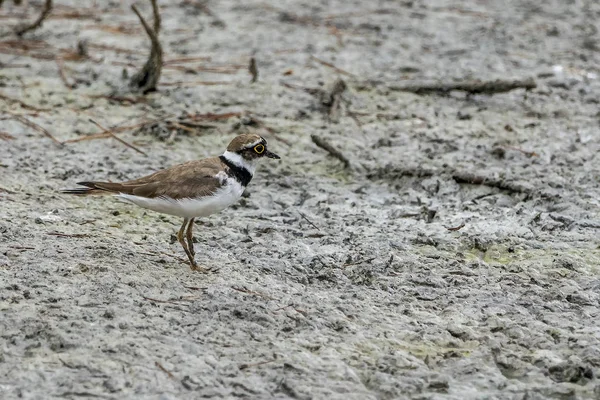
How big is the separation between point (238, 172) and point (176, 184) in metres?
0.44

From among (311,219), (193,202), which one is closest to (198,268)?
(193,202)

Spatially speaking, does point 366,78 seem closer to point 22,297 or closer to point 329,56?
point 329,56

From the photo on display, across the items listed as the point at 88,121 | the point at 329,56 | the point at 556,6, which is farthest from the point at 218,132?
the point at 556,6

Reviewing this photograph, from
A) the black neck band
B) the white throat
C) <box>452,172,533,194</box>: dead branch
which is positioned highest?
the white throat

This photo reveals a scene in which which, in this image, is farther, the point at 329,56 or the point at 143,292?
the point at 329,56

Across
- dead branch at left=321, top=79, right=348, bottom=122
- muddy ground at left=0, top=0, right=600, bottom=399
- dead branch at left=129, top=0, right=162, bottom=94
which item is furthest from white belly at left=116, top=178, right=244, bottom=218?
dead branch at left=129, top=0, right=162, bottom=94

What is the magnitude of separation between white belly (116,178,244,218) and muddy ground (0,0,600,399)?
1.12ft

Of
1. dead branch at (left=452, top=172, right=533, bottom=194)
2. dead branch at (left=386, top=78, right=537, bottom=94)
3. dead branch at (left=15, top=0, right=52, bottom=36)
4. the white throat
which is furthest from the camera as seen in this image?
dead branch at (left=15, top=0, right=52, bottom=36)

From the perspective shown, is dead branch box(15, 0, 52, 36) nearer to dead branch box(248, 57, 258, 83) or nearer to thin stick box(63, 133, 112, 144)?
dead branch box(248, 57, 258, 83)

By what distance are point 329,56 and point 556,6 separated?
3.75 metres

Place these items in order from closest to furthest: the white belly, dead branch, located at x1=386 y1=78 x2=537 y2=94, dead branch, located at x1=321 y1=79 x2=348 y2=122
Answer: the white belly, dead branch, located at x1=321 y1=79 x2=348 y2=122, dead branch, located at x1=386 y1=78 x2=537 y2=94

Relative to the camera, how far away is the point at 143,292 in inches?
191

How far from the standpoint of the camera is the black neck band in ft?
18.0

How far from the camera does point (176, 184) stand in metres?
5.30
